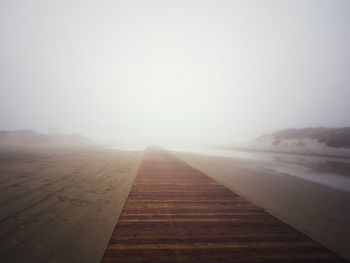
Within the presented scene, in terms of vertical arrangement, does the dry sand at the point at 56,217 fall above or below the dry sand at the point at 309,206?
above

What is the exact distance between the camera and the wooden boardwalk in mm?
5230

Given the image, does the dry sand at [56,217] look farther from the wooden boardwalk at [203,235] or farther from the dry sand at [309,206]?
the dry sand at [309,206]

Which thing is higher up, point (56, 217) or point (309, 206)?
point (56, 217)

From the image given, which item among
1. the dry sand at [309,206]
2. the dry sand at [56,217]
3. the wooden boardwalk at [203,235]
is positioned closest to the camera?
the wooden boardwalk at [203,235]

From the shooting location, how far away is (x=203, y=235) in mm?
6230

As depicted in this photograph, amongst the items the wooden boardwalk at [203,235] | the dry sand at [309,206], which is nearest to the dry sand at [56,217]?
the wooden boardwalk at [203,235]

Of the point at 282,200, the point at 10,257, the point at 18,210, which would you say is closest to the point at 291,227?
the point at 282,200

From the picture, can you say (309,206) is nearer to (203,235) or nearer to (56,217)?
(203,235)

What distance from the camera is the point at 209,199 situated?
984 centimetres

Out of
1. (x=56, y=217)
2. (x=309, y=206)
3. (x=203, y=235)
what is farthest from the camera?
(x=309, y=206)

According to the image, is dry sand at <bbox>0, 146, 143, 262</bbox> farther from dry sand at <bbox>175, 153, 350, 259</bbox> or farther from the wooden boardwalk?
dry sand at <bbox>175, 153, 350, 259</bbox>

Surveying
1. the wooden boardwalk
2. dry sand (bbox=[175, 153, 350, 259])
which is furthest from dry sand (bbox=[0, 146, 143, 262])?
dry sand (bbox=[175, 153, 350, 259])

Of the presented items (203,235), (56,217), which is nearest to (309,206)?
(203,235)

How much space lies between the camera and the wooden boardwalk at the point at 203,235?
5230 mm
